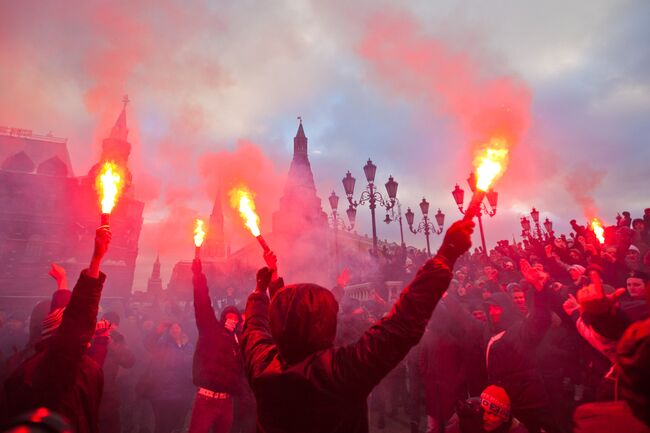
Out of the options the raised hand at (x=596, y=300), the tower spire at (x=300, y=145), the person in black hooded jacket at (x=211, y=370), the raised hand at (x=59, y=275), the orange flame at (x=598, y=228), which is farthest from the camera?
the tower spire at (x=300, y=145)

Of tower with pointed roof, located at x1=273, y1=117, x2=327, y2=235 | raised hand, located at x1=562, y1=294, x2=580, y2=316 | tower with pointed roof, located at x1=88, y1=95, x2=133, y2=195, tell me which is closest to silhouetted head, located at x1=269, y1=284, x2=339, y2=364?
raised hand, located at x1=562, y1=294, x2=580, y2=316

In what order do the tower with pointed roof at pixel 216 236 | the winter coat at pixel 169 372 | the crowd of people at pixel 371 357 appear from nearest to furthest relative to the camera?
the crowd of people at pixel 371 357, the winter coat at pixel 169 372, the tower with pointed roof at pixel 216 236

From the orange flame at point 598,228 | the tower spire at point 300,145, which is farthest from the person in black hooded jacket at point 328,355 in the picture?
the tower spire at point 300,145

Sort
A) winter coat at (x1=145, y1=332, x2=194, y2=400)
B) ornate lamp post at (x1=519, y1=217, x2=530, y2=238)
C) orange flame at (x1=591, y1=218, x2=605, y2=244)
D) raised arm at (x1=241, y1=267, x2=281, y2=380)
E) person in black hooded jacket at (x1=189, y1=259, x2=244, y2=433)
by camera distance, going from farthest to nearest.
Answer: ornate lamp post at (x1=519, y1=217, x2=530, y2=238)
orange flame at (x1=591, y1=218, x2=605, y2=244)
winter coat at (x1=145, y1=332, x2=194, y2=400)
person in black hooded jacket at (x1=189, y1=259, x2=244, y2=433)
raised arm at (x1=241, y1=267, x2=281, y2=380)

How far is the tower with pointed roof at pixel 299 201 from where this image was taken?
148ft

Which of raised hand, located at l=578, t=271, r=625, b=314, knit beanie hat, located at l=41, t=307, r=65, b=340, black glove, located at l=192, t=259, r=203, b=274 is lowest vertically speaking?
knit beanie hat, located at l=41, t=307, r=65, b=340

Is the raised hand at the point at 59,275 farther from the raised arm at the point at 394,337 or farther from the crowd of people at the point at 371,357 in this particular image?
the raised arm at the point at 394,337

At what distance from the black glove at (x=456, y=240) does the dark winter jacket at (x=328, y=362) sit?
65 mm

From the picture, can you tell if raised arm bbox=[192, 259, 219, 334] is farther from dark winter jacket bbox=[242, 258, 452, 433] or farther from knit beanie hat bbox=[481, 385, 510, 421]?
knit beanie hat bbox=[481, 385, 510, 421]

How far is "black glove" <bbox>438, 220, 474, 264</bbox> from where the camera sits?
60.7 inches

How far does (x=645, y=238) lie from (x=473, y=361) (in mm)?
6675

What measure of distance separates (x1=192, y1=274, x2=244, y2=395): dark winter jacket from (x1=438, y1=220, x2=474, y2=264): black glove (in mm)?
3074

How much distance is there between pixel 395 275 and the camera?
13.3 meters

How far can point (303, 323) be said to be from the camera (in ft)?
5.25
